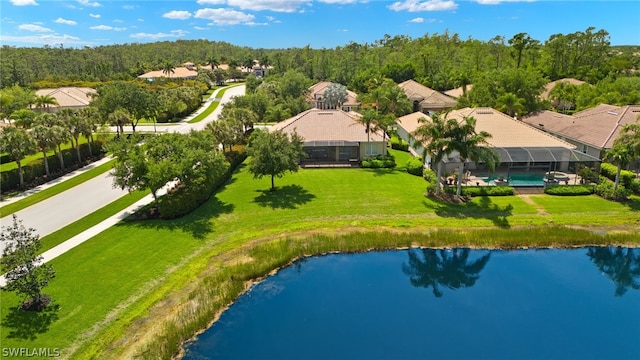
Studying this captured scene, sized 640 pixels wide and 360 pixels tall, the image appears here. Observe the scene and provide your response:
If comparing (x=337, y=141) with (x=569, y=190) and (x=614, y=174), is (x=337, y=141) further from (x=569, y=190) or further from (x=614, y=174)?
(x=614, y=174)

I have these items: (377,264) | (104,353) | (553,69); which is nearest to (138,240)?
(104,353)

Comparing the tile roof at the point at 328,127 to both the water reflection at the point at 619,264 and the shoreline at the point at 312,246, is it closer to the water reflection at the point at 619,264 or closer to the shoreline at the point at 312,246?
the shoreline at the point at 312,246

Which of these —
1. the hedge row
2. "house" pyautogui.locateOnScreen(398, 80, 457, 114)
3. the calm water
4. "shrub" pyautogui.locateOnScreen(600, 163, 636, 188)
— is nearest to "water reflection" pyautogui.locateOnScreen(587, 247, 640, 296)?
the calm water

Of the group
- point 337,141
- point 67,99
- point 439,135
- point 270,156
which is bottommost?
point 270,156

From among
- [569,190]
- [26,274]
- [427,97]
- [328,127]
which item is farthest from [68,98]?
[569,190]

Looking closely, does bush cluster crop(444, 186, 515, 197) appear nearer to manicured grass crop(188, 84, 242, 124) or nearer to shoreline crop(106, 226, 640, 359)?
shoreline crop(106, 226, 640, 359)
